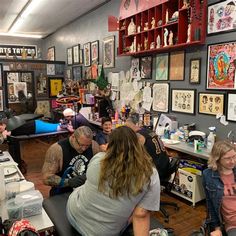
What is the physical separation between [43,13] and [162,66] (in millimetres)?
3577

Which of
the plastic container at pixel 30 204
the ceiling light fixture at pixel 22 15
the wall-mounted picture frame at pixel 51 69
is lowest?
the plastic container at pixel 30 204

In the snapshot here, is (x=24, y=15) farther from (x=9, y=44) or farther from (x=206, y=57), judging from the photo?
(x=206, y=57)

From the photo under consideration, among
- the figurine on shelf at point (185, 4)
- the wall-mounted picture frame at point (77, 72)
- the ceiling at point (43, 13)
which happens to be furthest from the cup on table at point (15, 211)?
the wall-mounted picture frame at point (77, 72)

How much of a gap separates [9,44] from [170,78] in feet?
21.6

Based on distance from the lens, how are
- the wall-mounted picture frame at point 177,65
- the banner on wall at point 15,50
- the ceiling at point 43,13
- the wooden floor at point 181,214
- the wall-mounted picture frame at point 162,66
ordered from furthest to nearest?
1. the banner on wall at point 15,50
2. the ceiling at point 43,13
3. the wall-mounted picture frame at point 162,66
4. the wall-mounted picture frame at point 177,65
5. the wooden floor at point 181,214

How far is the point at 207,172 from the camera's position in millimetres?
1966

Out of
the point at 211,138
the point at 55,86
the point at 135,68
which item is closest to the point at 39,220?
the point at 211,138

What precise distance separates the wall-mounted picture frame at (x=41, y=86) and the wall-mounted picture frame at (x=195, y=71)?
4586 mm

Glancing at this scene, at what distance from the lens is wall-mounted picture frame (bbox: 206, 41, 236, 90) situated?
3023mm

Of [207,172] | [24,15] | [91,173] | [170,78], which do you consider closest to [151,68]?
[170,78]

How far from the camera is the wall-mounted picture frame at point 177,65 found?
12.1ft

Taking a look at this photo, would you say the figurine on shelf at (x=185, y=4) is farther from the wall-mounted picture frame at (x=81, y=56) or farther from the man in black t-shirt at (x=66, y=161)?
the wall-mounted picture frame at (x=81, y=56)

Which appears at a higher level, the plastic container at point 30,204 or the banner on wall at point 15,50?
the banner on wall at point 15,50

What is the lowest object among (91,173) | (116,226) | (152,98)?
(116,226)
